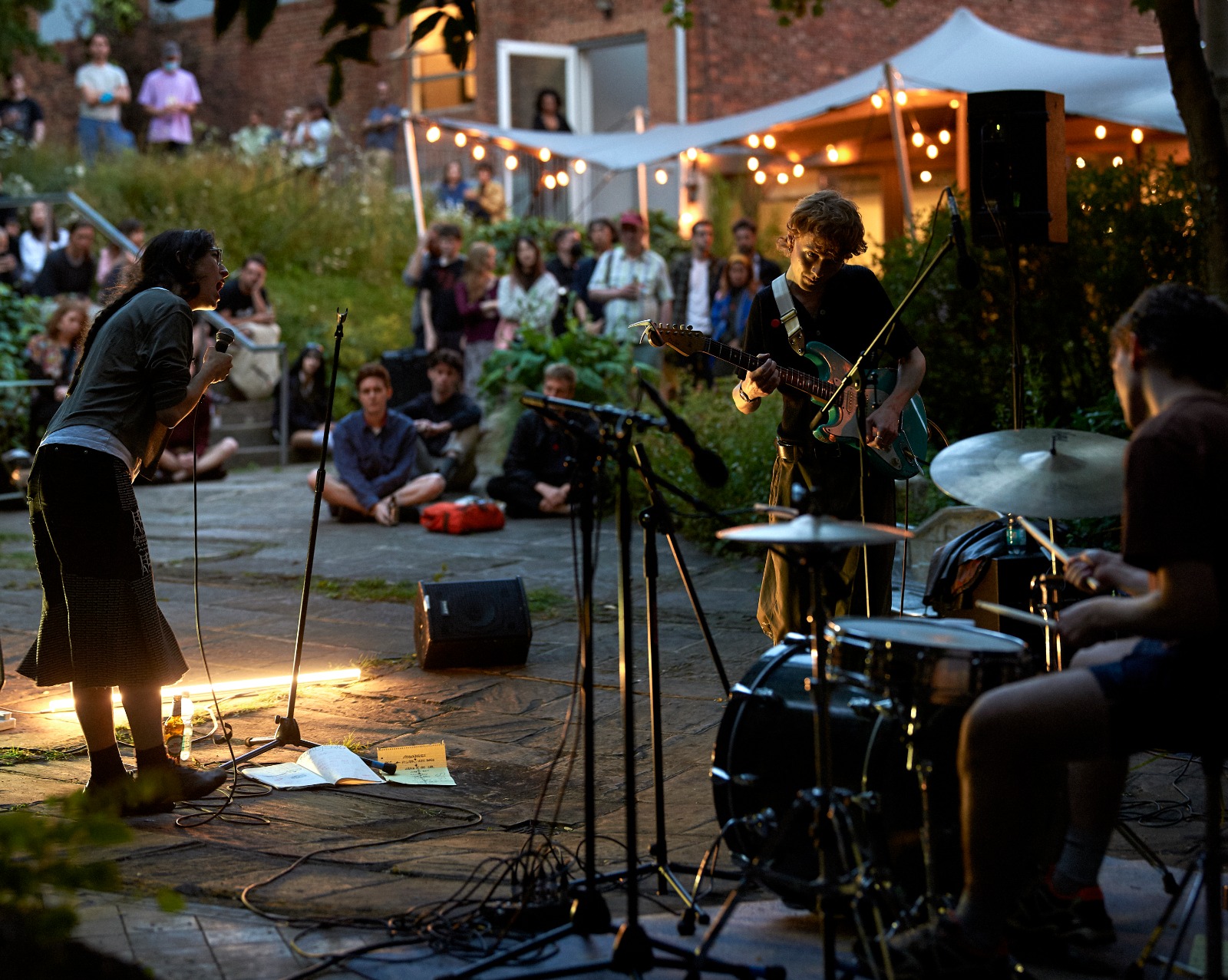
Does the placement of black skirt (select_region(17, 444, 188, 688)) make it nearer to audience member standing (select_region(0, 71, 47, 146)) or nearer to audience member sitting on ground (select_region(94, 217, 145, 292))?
audience member sitting on ground (select_region(94, 217, 145, 292))

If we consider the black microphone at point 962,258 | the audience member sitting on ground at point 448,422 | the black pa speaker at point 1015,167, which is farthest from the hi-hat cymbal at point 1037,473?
the audience member sitting on ground at point 448,422

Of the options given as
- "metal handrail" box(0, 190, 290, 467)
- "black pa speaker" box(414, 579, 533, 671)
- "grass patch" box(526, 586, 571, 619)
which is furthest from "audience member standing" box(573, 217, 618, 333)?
"black pa speaker" box(414, 579, 533, 671)

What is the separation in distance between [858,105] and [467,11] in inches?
452

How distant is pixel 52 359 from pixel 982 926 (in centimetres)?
1066

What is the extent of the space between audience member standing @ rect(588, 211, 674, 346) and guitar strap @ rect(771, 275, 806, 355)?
783 cm

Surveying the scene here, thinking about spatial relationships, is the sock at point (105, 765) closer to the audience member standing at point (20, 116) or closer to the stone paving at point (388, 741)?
the stone paving at point (388, 741)

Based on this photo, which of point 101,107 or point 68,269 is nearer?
point 68,269

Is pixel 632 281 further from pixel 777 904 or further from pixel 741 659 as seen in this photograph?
pixel 777 904

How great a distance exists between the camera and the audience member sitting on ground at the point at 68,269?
13.8 metres

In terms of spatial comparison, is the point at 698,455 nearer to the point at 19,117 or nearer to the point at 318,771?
the point at 318,771

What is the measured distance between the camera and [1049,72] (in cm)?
1292

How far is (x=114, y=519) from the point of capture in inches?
173

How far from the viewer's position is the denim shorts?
2939 mm

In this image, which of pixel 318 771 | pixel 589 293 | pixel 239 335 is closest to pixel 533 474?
pixel 589 293
